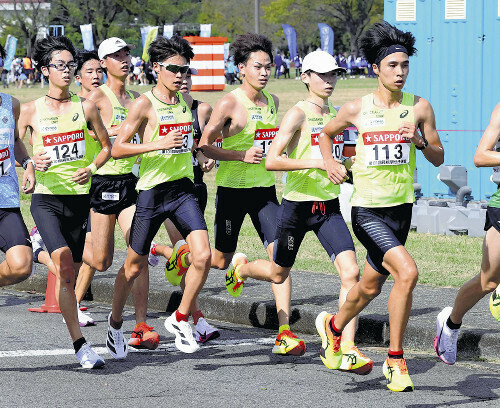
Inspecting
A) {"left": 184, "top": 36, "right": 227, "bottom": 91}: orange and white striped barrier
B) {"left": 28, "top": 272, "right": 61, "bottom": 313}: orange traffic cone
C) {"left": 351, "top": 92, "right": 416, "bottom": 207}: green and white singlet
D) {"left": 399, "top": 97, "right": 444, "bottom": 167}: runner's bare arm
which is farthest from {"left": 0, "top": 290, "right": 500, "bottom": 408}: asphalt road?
{"left": 184, "top": 36, "right": 227, "bottom": 91}: orange and white striped barrier

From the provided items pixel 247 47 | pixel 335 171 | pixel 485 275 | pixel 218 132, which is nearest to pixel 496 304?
pixel 485 275

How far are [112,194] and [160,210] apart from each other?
1.48m

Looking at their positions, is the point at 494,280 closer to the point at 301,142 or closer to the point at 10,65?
the point at 301,142

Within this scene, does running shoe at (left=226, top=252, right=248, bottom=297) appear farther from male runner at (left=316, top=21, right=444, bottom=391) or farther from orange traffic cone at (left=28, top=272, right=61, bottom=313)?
male runner at (left=316, top=21, right=444, bottom=391)

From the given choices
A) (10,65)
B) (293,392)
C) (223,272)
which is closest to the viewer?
(293,392)

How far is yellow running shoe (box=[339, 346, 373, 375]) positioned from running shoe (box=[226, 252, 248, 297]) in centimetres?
191

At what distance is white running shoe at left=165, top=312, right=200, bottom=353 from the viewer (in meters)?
7.21

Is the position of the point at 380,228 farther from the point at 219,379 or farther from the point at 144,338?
the point at 144,338

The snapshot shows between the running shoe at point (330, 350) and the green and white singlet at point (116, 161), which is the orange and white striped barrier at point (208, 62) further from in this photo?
the running shoe at point (330, 350)

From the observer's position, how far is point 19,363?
281 inches

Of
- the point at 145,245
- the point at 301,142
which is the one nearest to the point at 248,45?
the point at 301,142

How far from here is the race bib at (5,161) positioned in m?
7.12

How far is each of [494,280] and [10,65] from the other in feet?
185

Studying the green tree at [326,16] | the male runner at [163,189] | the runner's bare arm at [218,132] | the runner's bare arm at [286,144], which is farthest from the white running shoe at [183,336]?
the green tree at [326,16]
